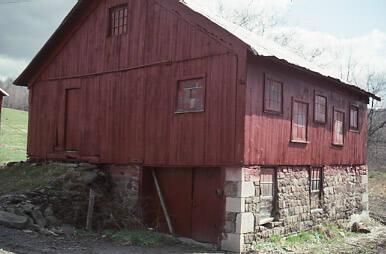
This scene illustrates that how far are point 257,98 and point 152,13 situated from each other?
4615mm

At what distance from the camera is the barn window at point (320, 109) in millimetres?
17156

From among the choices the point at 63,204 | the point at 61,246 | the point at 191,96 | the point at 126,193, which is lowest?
the point at 61,246

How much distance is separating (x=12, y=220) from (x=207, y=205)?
5.24m

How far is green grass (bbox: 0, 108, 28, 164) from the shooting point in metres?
30.8

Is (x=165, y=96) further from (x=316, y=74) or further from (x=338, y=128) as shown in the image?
(x=338, y=128)

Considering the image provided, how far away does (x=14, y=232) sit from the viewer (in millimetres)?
12656

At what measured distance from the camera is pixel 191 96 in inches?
571

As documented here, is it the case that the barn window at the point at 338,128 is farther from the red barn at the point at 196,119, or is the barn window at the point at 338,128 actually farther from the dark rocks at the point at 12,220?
the dark rocks at the point at 12,220

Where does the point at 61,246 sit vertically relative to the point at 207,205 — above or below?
below

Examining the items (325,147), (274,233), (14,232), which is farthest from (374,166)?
(14,232)

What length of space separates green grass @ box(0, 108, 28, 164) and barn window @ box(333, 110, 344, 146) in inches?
709

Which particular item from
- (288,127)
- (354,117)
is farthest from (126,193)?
(354,117)

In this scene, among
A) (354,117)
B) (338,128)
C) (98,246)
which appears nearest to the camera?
(98,246)

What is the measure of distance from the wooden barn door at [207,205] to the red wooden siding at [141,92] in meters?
0.52
